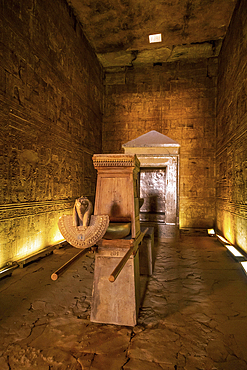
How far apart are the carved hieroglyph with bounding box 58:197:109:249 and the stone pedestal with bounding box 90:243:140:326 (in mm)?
521

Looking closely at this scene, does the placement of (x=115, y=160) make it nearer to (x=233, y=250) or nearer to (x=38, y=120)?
(x=38, y=120)

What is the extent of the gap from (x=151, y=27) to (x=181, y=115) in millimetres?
3371

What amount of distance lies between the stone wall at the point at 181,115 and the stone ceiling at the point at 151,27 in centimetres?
51

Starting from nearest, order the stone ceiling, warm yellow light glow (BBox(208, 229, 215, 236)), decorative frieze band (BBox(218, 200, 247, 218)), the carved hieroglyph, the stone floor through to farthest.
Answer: the stone floor
the carved hieroglyph
decorative frieze band (BBox(218, 200, 247, 218))
the stone ceiling
warm yellow light glow (BBox(208, 229, 215, 236))

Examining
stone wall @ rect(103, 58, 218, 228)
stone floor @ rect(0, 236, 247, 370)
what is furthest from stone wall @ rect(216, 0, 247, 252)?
stone floor @ rect(0, 236, 247, 370)

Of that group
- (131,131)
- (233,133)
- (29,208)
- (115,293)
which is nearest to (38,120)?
(29,208)

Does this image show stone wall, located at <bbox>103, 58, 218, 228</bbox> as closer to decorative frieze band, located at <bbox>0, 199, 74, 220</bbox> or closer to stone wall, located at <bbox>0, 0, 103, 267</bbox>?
stone wall, located at <bbox>0, 0, 103, 267</bbox>

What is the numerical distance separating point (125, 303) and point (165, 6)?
8.30m

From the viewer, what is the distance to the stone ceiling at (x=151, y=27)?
6645mm

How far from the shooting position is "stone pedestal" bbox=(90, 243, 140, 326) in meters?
2.61

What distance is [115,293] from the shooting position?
8.76ft

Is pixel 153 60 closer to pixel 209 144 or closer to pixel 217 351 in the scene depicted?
pixel 209 144

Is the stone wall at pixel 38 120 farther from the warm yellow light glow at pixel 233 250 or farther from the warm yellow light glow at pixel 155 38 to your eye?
the warm yellow light glow at pixel 233 250

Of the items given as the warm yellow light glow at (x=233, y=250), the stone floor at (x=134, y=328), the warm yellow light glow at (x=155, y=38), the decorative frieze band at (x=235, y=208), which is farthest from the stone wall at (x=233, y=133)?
the warm yellow light glow at (x=155, y=38)
